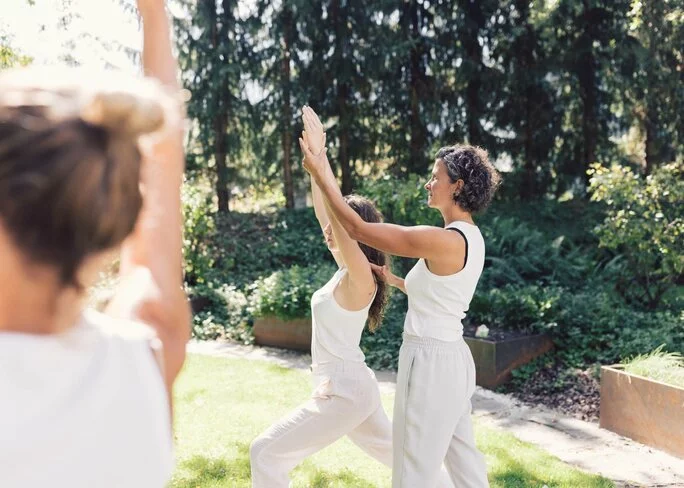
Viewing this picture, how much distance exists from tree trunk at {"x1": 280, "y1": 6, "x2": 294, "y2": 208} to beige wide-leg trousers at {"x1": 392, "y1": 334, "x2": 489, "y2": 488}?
13593 millimetres

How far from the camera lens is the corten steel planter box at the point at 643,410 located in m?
5.21

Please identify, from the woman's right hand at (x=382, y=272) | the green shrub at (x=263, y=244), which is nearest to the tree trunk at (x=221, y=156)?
the green shrub at (x=263, y=244)

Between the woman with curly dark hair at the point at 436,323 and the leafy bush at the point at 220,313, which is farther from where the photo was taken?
the leafy bush at the point at 220,313

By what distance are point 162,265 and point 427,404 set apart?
234 cm

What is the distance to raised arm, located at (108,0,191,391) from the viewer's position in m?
1.05

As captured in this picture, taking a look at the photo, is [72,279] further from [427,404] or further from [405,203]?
[405,203]

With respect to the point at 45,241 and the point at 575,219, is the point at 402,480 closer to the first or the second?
the point at 45,241

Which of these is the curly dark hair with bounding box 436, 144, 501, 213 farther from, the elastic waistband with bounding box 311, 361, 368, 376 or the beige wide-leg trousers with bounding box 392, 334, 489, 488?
the elastic waistband with bounding box 311, 361, 368, 376

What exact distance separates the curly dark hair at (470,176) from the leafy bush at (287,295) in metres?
5.78

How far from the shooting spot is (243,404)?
652cm

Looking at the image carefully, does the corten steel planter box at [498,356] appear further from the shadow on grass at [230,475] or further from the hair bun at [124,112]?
the hair bun at [124,112]

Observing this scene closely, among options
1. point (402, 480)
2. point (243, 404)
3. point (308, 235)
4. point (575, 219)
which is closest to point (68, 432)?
point (402, 480)

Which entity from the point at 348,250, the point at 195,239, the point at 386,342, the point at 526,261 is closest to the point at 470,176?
the point at 348,250

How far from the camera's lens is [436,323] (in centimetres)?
335
